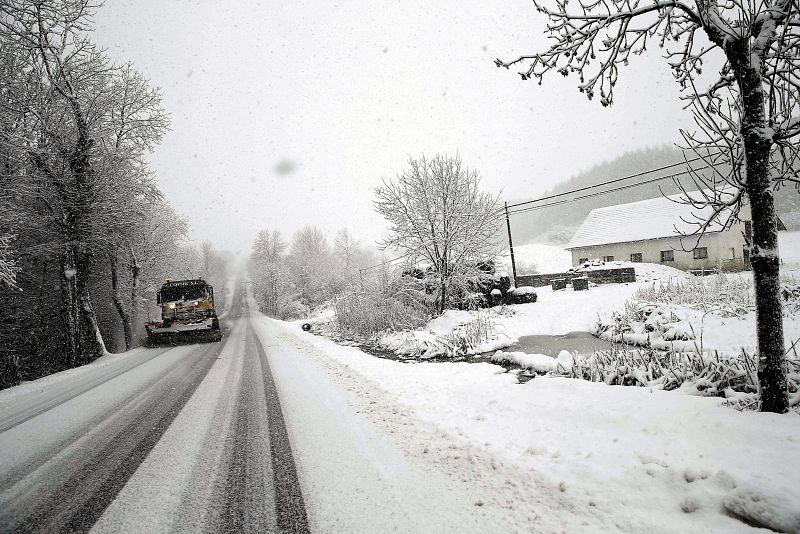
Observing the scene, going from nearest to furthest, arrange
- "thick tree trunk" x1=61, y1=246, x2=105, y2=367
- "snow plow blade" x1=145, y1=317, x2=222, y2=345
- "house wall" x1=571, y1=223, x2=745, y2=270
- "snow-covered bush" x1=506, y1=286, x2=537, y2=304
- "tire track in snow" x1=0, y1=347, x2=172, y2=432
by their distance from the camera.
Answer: "tire track in snow" x1=0, y1=347, x2=172, y2=432, "thick tree trunk" x1=61, y1=246, x2=105, y2=367, "snow plow blade" x1=145, y1=317, x2=222, y2=345, "snow-covered bush" x1=506, y1=286, x2=537, y2=304, "house wall" x1=571, y1=223, x2=745, y2=270

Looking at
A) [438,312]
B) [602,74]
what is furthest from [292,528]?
[438,312]

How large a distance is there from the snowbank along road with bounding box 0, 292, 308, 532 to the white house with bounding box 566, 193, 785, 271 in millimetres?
30851

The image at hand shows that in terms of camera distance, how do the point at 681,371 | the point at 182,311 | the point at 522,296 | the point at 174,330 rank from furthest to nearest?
the point at 522,296
the point at 182,311
the point at 174,330
the point at 681,371

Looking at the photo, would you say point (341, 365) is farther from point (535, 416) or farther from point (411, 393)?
point (535, 416)

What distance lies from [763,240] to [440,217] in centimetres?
1170

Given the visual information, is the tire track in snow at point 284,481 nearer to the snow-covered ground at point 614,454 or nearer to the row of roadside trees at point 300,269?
the snow-covered ground at point 614,454

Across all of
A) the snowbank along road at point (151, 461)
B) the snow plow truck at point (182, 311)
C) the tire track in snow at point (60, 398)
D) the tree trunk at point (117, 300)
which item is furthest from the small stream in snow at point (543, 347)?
the tree trunk at point (117, 300)

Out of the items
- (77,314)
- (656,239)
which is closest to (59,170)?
(77,314)

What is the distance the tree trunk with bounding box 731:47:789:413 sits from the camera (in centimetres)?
315

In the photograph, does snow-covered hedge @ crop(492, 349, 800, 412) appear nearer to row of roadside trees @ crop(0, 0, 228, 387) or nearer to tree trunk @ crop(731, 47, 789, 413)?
tree trunk @ crop(731, 47, 789, 413)

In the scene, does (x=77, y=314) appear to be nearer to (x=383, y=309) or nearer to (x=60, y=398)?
(x=60, y=398)

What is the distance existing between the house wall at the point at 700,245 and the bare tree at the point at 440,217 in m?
18.3

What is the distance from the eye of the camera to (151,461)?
346 centimetres

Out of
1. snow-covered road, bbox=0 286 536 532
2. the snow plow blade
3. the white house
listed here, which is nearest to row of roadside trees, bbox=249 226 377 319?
the snow plow blade
